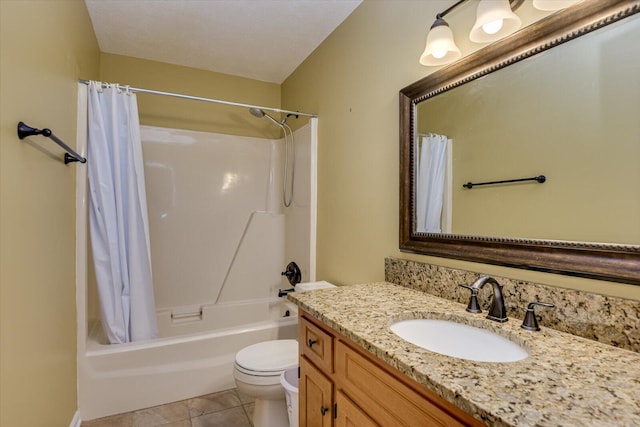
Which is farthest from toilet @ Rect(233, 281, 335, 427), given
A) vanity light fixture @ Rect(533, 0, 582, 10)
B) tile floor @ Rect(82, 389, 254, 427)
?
vanity light fixture @ Rect(533, 0, 582, 10)

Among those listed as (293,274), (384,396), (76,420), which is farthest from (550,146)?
(76,420)

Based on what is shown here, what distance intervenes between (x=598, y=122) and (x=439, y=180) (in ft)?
1.87

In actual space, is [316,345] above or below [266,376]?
above

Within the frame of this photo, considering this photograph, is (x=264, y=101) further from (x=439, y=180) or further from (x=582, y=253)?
(x=582, y=253)

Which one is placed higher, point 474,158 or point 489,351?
point 474,158

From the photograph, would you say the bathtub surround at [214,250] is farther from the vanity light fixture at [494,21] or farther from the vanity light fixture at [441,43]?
the vanity light fixture at [494,21]

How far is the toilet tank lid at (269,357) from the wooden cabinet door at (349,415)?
63 cm

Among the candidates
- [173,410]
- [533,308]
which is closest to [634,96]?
[533,308]

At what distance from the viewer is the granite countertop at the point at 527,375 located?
1.81 feet

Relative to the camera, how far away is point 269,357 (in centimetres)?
168

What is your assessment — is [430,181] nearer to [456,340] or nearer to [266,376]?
[456,340]

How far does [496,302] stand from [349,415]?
57 centimetres

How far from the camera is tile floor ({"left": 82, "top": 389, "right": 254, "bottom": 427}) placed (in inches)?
70.9

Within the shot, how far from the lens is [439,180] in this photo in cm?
140
